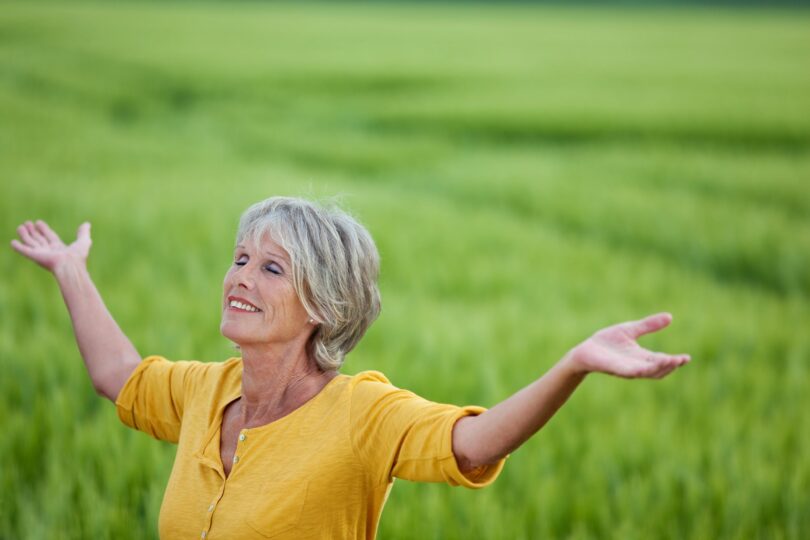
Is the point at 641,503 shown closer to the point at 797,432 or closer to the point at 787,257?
the point at 797,432

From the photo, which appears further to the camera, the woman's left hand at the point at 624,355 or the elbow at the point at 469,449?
the elbow at the point at 469,449

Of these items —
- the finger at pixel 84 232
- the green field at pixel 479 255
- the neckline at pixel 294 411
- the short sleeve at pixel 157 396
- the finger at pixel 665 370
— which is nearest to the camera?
the finger at pixel 665 370

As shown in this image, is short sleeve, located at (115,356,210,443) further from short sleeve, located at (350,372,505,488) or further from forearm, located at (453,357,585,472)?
forearm, located at (453,357,585,472)

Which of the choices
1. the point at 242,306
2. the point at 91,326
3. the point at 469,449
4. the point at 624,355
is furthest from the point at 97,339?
the point at 624,355

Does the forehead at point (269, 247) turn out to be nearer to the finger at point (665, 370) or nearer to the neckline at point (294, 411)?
the neckline at point (294, 411)

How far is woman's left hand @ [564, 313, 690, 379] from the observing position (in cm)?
116

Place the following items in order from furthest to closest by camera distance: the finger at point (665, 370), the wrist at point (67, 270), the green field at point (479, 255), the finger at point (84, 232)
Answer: the green field at point (479, 255) < the finger at point (84, 232) < the wrist at point (67, 270) < the finger at point (665, 370)

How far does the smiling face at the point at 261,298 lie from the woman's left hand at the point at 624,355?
0.51 meters

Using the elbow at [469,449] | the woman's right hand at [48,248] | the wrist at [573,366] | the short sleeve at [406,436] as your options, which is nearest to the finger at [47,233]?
the woman's right hand at [48,248]

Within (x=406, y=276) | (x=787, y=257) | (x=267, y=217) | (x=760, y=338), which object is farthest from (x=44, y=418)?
(x=787, y=257)

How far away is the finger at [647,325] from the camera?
120cm

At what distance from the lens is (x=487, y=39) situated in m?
22.1

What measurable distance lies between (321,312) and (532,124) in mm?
9166

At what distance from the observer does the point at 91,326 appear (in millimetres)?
1813
